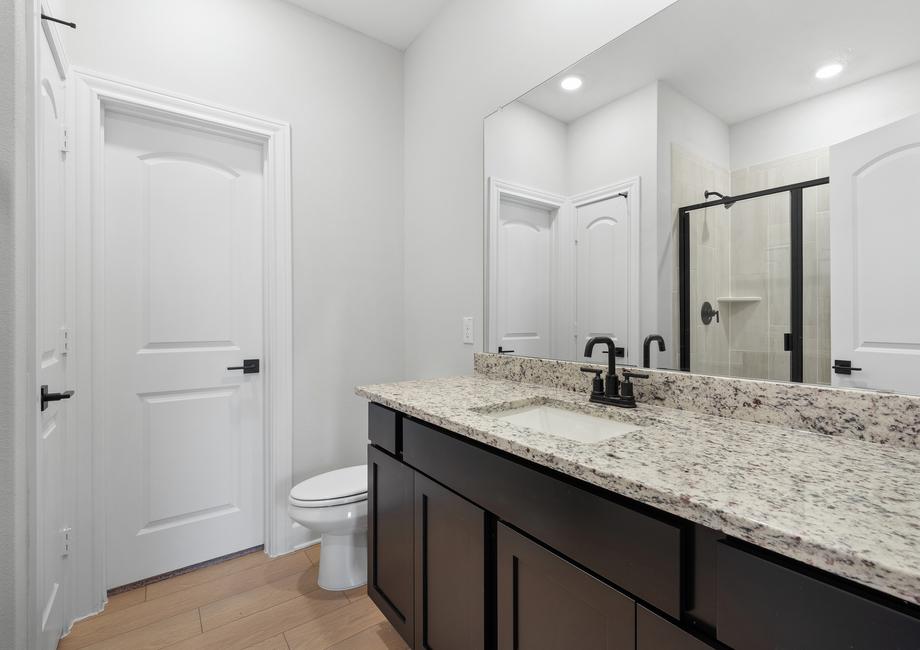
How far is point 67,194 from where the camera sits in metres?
1.62

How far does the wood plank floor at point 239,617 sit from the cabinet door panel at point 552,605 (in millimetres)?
831


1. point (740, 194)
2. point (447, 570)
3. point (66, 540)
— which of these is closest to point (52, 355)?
point (66, 540)

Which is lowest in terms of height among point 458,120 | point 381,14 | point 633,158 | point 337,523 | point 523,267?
point 337,523

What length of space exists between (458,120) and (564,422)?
1.54 m

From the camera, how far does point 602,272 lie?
1466 mm

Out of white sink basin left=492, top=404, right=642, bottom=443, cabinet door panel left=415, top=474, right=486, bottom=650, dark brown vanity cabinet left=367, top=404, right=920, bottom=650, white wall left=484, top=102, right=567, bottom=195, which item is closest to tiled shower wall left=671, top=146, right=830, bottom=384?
white sink basin left=492, top=404, right=642, bottom=443

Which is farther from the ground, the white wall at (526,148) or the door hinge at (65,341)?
the white wall at (526,148)

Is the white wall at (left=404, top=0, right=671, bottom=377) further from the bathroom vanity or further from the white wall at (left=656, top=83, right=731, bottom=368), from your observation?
the bathroom vanity

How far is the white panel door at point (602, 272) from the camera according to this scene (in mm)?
1395

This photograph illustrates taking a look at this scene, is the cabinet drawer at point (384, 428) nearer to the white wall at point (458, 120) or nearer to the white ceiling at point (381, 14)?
the white wall at point (458, 120)

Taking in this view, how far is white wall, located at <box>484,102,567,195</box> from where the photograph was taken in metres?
1.61

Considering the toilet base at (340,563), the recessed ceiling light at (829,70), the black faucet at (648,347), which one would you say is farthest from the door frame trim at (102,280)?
the recessed ceiling light at (829,70)

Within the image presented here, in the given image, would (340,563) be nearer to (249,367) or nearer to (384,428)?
(384,428)

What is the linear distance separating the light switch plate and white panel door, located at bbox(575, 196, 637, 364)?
1.96ft
